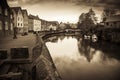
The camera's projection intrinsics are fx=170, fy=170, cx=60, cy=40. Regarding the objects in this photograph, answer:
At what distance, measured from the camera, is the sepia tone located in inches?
176

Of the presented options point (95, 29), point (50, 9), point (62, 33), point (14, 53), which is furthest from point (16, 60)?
point (62, 33)

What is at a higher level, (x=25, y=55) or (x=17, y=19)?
(x=17, y=19)

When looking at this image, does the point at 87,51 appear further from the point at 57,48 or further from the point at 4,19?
the point at 4,19

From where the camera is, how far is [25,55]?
5301 millimetres

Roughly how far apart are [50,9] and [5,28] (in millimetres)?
4424

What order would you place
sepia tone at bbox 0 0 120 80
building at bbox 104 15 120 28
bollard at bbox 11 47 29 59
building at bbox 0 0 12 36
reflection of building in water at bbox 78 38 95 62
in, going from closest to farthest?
sepia tone at bbox 0 0 120 80, bollard at bbox 11 47 29 59, reflection of building in water at bbox 78 38 95 62, building at bbox 0 0 12 36, building at bbox 104 15 120 28

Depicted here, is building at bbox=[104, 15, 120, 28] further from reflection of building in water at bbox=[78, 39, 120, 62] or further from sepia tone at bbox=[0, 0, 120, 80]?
reflection of building in water at bbox=[78, 39, 120, 62]

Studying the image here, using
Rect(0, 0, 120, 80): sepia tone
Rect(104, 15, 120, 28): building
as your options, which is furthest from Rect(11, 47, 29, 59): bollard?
Rect(104, 15, 120, 28): building

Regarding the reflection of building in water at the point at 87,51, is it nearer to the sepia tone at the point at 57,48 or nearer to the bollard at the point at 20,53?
the sepia tone at the point at 57,48

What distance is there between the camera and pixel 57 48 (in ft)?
57.5

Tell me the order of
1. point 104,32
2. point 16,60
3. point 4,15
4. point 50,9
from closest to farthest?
point 16,60, point 4,15, point 50,9, point 104,32

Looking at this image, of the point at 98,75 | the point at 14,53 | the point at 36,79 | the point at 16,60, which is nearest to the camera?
the point at 36,79

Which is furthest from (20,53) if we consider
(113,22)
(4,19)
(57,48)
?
(113,22)

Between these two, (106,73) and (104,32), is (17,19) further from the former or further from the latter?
(106,73)
